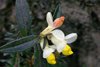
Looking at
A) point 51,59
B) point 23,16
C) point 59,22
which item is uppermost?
point 23,16

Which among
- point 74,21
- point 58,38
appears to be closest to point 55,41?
point 58,38

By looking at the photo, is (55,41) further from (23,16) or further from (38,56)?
(23,16)

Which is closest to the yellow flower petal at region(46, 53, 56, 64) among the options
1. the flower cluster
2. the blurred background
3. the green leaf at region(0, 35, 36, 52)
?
the flower cluster

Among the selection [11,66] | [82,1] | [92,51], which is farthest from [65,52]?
[92,51]

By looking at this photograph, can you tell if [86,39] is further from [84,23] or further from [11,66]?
[11,66]

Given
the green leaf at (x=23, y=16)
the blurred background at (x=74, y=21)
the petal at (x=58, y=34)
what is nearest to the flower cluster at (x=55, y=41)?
→ the petal at (x=58, y=34)

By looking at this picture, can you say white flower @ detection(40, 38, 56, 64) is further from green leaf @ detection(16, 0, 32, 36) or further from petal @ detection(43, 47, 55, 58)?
green leaf @ detection(16, 0, 32, 36)

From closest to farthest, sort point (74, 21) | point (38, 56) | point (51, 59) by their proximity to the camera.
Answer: point (51, 59)
point (38, 56)
point (74, 21)

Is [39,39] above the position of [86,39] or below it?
below

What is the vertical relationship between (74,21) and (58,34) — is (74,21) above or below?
above
